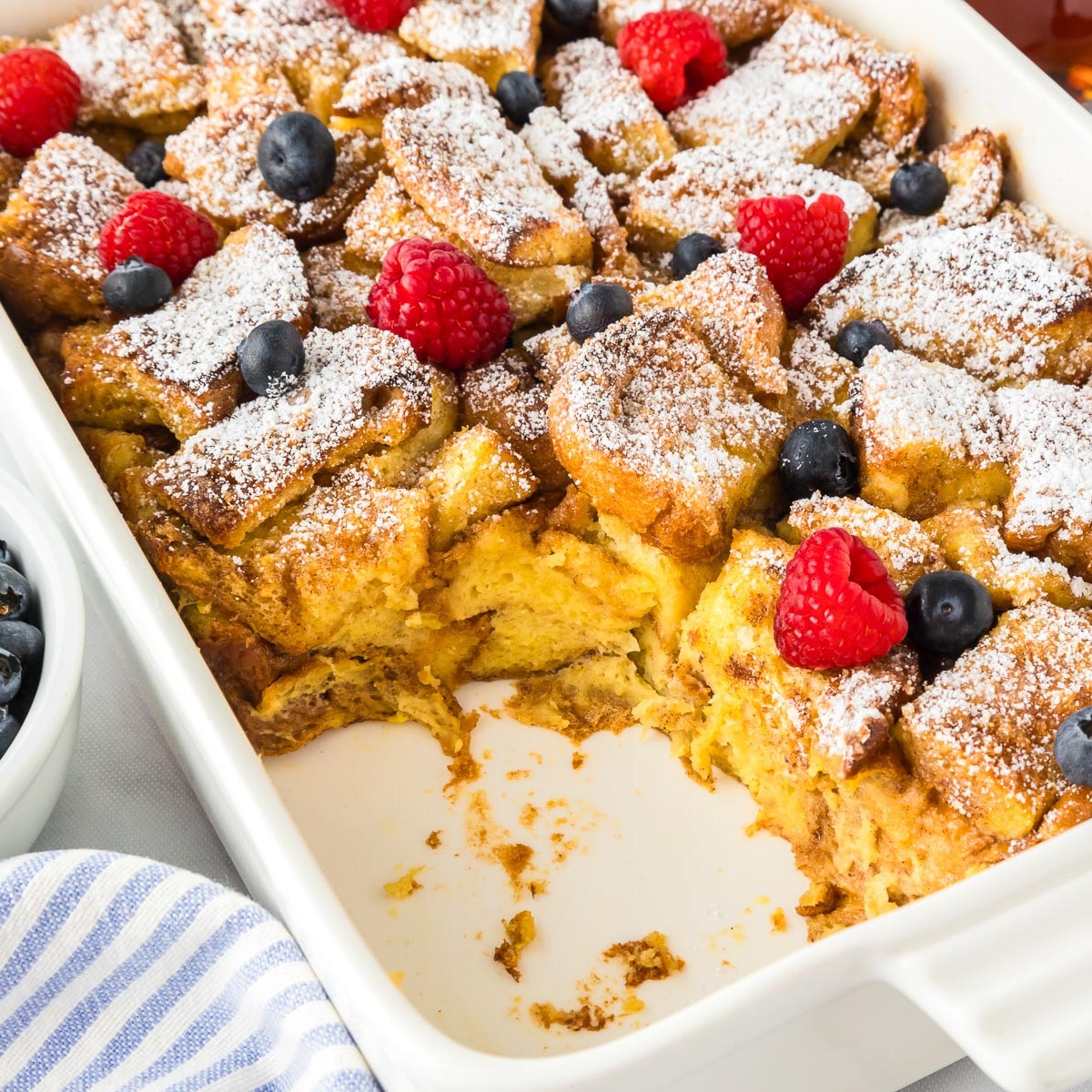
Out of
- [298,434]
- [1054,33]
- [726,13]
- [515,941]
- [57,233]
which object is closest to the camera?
[515,941]

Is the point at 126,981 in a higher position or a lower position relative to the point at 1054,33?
lower

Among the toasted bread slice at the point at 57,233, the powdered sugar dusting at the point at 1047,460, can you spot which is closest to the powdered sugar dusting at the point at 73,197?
the toasted bread slice at the point at 57,233

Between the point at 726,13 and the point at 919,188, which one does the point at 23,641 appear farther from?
the point at 726,13

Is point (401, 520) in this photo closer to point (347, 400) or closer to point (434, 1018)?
point (347, 400)

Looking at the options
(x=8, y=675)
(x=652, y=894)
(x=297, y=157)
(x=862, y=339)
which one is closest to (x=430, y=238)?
(x=297, y=157)

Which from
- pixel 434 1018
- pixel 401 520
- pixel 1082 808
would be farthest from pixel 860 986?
pixel 401 520

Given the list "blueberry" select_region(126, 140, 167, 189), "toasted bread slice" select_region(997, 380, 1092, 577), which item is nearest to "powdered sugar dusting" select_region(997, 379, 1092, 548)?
"toasted bread slice" select_region(997, 380, 1092, 577)
